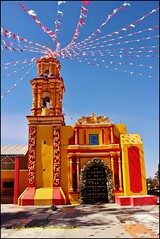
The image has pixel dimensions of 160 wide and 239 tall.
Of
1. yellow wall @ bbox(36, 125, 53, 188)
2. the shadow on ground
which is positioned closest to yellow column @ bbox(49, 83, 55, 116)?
yellow wall @ bbox(36, 125, 53, 188)

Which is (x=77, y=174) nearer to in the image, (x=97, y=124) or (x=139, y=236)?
(x=97, y=124)

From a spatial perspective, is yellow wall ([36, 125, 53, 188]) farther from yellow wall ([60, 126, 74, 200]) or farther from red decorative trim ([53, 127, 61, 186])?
yellow wall ([60, 126, 74, 200])

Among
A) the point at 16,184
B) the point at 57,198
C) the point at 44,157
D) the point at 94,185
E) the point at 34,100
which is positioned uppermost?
the point at 34,100

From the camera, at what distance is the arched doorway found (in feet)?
88.6

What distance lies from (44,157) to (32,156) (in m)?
1.19

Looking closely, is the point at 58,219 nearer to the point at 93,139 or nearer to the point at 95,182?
the point at 95,182

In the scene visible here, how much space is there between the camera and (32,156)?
27812 millimetres

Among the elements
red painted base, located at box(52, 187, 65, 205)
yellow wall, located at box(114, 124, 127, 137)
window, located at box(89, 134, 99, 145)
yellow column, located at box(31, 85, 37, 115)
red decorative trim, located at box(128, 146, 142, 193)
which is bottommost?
red painted base, located at box(52, 187, 65, 205)

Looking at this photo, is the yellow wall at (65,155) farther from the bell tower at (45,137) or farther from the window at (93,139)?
the window at (93,139)

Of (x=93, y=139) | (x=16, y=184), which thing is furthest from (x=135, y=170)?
(x=16, y=184)

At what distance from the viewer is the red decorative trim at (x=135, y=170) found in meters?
26.4

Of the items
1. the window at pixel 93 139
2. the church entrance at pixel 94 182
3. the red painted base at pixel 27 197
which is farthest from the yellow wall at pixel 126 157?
the red painted base at pixel 27 197

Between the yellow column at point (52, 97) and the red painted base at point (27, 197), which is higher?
the yellow column at point (52, 97)

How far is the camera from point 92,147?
28172 mm
